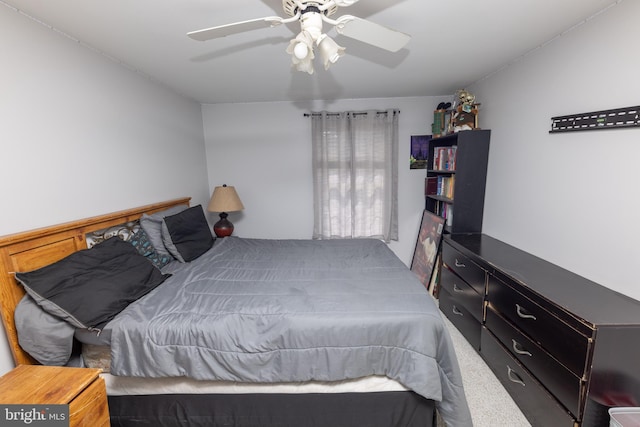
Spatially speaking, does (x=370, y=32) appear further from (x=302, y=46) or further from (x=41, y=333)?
(x=41, y=333)

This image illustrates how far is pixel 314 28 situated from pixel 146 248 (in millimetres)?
1987

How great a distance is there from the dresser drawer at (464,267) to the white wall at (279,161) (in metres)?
1.00

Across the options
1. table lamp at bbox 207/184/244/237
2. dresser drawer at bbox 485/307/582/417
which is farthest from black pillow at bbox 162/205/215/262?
dresser drawer at bbox 485/307/582/417

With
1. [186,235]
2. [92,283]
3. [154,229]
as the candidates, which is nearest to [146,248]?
[154,229]

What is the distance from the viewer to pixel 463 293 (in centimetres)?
231

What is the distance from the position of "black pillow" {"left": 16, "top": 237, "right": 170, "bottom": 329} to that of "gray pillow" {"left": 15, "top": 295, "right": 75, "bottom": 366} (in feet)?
0.14

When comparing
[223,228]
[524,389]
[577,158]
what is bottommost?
[524,389]

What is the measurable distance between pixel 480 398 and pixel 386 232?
2030mm

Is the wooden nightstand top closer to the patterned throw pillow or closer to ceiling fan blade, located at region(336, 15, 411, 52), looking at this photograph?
the patterned throw pillow

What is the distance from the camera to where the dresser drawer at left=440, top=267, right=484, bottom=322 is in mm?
2078

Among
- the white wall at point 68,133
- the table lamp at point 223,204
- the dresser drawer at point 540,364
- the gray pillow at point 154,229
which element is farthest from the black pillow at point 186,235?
the dresser drawer at point 540,364

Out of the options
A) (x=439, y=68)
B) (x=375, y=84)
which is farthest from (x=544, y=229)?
(x=375, y=84)

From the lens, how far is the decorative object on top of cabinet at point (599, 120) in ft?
4.52

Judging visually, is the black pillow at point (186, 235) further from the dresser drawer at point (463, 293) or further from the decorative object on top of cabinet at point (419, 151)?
the decorative object on top of cabinet at point (419, 151)
